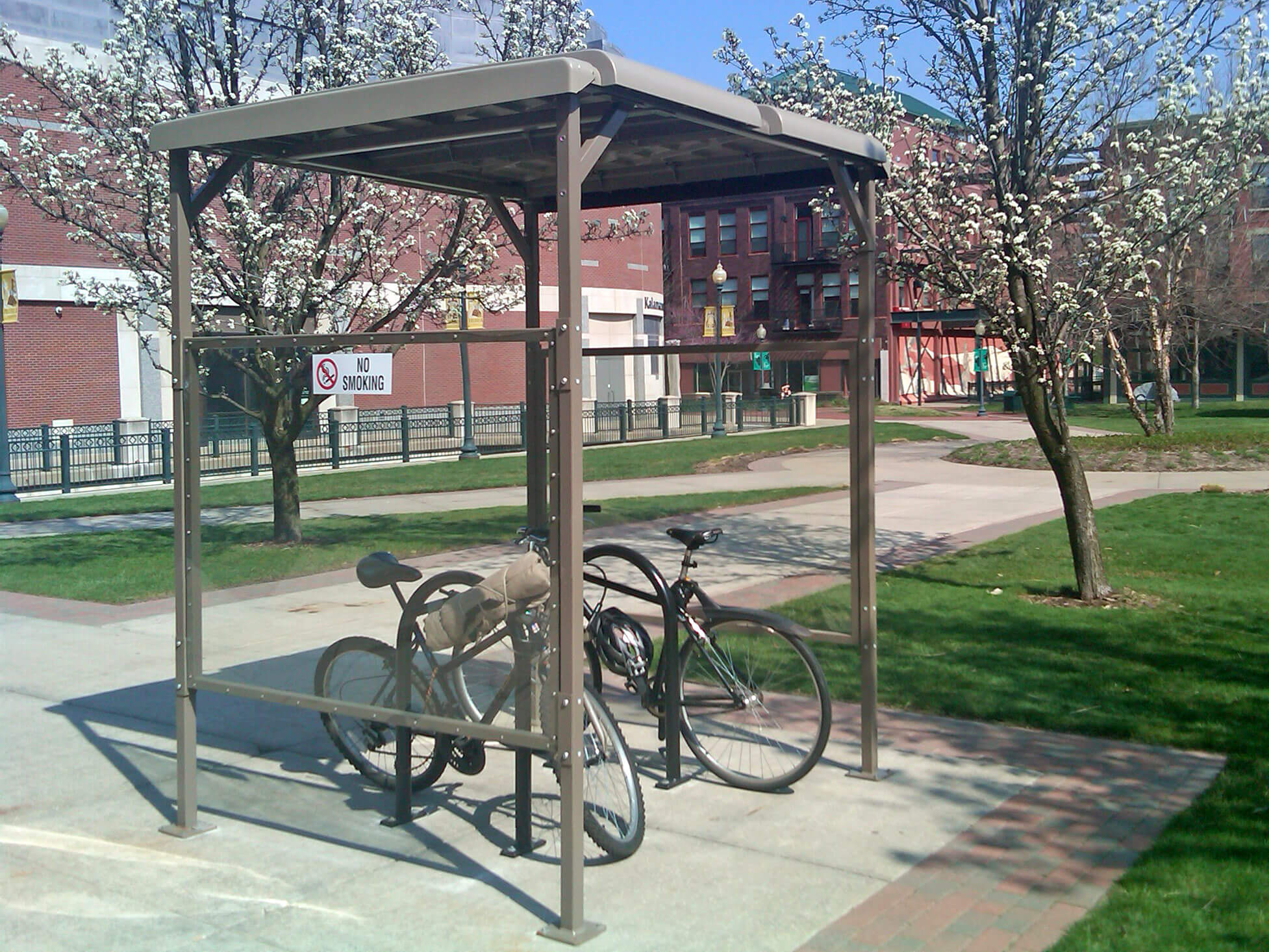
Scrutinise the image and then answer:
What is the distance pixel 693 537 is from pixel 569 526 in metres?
1.74

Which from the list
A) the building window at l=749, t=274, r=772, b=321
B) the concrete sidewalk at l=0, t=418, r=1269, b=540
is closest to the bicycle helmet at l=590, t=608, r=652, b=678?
the concrete sidewalk at l=0, t=418, r=1269, b=540

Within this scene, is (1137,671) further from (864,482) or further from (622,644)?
(622,644)

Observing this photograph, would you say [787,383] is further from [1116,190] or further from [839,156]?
[1116,190]

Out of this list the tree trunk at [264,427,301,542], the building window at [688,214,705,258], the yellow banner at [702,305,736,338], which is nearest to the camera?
the tree trunk at [264,427,301,542]

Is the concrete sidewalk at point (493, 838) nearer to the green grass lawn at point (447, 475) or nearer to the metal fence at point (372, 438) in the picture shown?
the green grass lawn at point (447, 475)

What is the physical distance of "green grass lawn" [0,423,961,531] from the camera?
1819cm

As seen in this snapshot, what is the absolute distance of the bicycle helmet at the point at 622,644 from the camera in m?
5.95

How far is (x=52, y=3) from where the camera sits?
30.9 m

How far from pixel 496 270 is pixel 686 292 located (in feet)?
148

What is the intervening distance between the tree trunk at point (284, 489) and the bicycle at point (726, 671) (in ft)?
4.34

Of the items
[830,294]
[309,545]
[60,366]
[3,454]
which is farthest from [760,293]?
[309,545]

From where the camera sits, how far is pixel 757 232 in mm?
62531

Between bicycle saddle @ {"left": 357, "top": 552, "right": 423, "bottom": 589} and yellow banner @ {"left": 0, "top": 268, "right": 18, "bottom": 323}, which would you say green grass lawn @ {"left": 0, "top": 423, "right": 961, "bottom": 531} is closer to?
yellow banner @ {"left": 0, "top": 268, "right": 18, "bottom": 323}

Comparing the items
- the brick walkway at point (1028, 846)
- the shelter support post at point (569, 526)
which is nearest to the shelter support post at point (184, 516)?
the shelter support post at point (569, 526)
